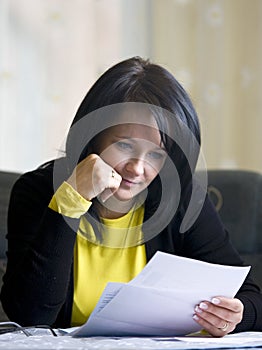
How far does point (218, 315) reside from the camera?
125cm

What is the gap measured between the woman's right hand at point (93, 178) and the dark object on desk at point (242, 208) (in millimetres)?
622

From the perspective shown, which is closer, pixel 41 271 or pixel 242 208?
pixel 41 271

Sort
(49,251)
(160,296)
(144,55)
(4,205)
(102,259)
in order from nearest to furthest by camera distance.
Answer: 1. (160,296)
2. (49,251)
3. (102,259)
4. (4,205)
5. (144,55)

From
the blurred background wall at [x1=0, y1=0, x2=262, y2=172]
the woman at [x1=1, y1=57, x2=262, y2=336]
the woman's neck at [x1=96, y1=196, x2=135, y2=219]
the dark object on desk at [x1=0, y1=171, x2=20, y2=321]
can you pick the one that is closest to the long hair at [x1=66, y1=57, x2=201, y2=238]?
the woman at [x1=1, y1=57, x2=262, y2=336]

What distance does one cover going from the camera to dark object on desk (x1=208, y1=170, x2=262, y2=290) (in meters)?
1.82

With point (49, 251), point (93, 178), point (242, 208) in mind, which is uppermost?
point (93, 178)

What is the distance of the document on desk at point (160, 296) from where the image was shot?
1.13m

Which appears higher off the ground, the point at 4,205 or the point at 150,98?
the point at 150,98

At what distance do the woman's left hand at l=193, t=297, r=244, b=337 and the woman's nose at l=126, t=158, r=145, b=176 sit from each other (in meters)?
0.26

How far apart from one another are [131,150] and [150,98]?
0.11 m

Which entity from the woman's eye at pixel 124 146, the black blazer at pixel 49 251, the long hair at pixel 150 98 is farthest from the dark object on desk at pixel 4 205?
the woman's eye at pixel 124 146

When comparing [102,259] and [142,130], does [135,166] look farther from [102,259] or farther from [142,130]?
[102,259]

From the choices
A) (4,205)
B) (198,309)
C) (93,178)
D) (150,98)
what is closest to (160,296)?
(198,309)

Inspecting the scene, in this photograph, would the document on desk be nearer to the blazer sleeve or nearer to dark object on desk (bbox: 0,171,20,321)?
the blazer sleeve
